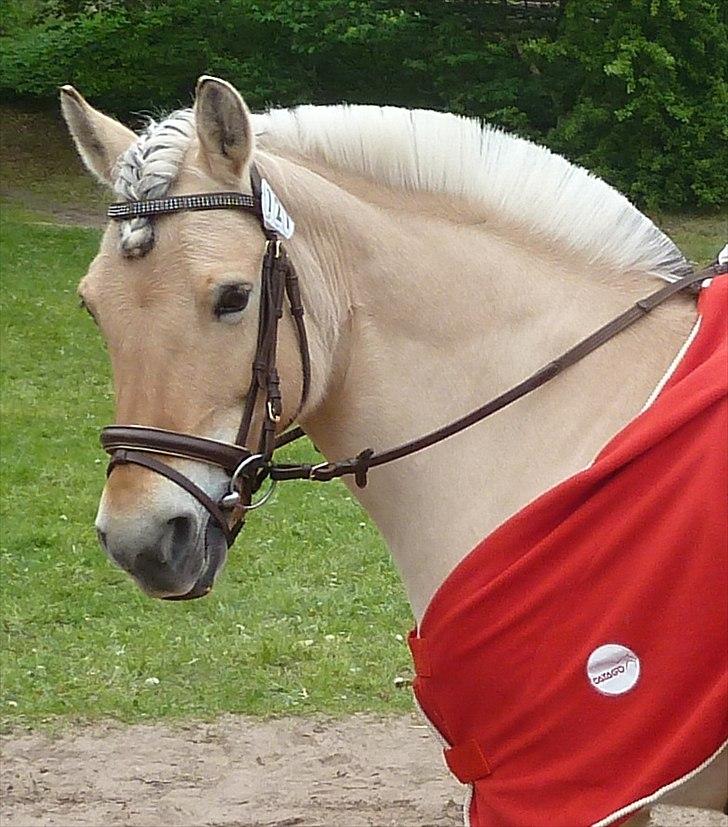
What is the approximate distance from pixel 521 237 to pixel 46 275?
11546 millimetres

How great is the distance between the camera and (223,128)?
7.34 feet

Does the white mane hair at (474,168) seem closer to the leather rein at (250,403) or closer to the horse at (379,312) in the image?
the horse at (379,312)

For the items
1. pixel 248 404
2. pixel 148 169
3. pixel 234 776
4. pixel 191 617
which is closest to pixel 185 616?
pixel 191 617

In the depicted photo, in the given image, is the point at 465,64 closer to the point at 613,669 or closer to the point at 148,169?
the point at 148,169

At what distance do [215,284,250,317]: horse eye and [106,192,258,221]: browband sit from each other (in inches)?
6.7

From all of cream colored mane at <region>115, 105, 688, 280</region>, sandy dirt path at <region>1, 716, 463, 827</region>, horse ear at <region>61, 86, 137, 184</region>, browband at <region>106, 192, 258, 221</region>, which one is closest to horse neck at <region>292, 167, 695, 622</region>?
cream colored mane at <region>115, 105, 688, 280</region>

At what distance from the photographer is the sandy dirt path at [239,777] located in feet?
13.4

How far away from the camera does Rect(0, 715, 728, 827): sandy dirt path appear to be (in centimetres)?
408

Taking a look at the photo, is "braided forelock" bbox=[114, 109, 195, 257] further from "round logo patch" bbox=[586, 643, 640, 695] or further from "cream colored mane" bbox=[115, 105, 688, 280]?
"round logo patch" bbox=[586, 643, 640, 695]

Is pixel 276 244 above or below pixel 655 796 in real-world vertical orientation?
above

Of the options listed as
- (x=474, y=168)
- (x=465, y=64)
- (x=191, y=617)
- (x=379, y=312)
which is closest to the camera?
(x=379, y=312)

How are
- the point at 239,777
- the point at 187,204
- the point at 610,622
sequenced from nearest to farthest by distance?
the point at 610,622 < the point at 187,204 < the point at 239,777

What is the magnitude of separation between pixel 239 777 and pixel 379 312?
8.23 ft

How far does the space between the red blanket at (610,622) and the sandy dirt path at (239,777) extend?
76.0 inches
